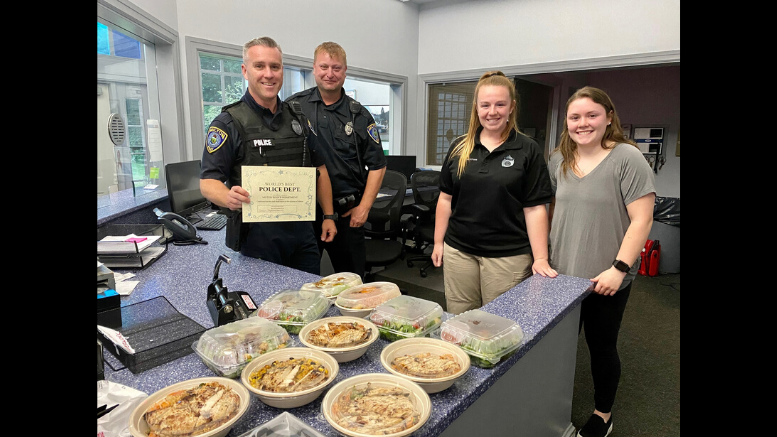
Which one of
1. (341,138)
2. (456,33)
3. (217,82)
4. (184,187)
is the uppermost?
(456,33)

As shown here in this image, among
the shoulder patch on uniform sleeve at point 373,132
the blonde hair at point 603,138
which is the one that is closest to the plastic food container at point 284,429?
the blonde hair at point 603,138

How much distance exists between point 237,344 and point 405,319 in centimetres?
42

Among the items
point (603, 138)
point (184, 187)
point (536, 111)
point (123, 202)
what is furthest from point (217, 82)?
point (536, 111)

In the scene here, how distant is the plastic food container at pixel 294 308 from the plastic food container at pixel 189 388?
29cm

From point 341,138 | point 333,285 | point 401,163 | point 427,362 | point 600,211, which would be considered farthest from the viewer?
point 401,163

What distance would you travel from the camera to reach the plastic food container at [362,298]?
126cm

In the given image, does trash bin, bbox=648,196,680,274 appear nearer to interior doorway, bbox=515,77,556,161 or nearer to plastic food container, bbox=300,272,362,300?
interior doorway, bbox=515,77,556,161

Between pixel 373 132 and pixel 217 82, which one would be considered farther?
pixel 217 82

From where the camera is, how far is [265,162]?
5.96ft

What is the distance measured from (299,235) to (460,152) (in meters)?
0.81

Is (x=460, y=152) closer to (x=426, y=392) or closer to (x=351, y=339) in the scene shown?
(x=351, y=339)

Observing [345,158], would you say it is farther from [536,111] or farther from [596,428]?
[536,111]

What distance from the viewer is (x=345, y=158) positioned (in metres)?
2.35
